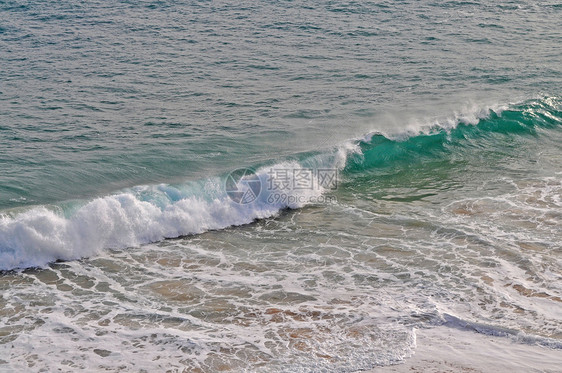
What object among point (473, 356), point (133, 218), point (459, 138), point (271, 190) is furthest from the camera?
point (459, 138)

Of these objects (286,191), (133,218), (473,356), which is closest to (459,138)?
(286,191)

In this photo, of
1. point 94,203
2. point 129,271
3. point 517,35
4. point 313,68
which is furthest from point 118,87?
point 517,35

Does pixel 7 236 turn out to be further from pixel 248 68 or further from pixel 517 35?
pixel 517 35

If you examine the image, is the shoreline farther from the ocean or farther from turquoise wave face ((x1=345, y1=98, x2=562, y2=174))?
turquoise wave face ((x1=345, y1=98, x2=562, y2=174))

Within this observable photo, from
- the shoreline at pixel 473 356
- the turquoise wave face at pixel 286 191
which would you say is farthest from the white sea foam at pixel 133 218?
the shoreline at pixel 473 356

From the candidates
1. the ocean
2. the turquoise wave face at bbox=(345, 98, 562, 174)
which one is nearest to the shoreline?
the ocean

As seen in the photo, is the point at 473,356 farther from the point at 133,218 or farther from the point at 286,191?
the point at 133,218

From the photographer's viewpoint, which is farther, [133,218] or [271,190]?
[271,190]

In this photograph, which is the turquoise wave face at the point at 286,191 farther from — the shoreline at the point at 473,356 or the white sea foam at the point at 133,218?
the shoreline at the point at 473,356
